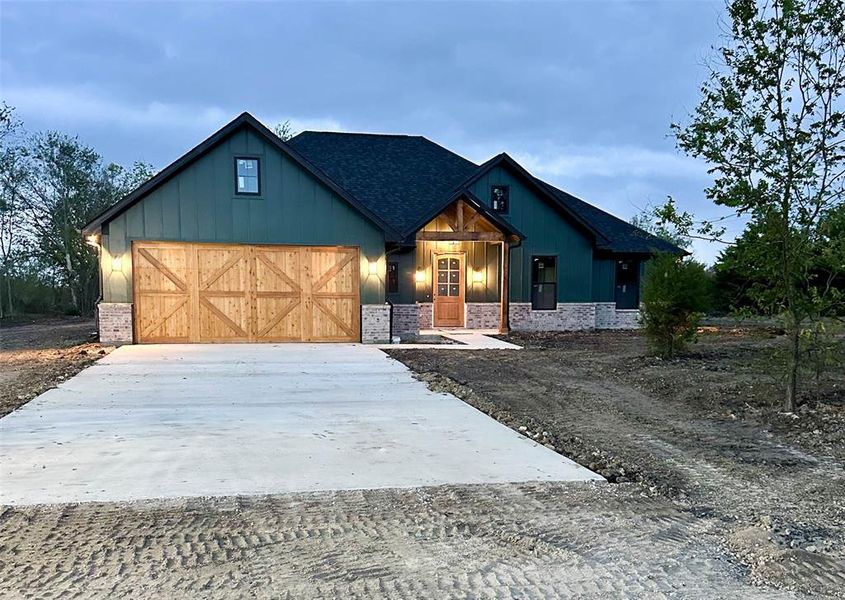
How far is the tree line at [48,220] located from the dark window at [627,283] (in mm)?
20925

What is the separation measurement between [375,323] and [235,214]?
13.6 feet

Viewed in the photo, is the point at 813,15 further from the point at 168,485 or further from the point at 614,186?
the point at 614,186

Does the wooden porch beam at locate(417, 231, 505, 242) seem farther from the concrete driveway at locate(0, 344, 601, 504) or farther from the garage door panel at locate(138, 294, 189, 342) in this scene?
the concrete driveway at locate(0, 344, 601, 504)

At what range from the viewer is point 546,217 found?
1702 cm

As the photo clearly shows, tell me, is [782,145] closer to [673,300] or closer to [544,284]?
[673,300]

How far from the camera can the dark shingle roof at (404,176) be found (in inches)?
662

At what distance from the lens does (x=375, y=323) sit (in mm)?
13508

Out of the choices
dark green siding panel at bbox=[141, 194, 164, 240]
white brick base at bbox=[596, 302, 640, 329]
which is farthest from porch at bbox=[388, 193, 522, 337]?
dark green siding panel at bbox=[141, 194, 164, 240]

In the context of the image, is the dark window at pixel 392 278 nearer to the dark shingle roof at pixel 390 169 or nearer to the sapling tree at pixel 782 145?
the dark shingle roof at pixel 390 169

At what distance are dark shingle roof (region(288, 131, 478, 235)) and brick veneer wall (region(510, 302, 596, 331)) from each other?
4.27 metres

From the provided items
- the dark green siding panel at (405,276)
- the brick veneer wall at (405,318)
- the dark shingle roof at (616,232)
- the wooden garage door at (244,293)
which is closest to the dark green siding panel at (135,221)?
the wooden garage door at (244,293)

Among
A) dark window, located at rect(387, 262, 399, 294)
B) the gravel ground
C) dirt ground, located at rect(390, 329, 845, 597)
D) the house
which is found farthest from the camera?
dark window, located at rect(387, 262, 399, 294)

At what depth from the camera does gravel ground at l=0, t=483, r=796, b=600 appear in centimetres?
259

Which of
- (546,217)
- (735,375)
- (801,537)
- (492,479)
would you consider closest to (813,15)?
(735,375)
